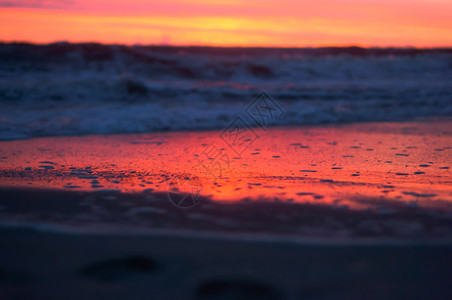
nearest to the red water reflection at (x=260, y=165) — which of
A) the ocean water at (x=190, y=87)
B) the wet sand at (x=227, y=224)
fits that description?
the wet sand at (x=227, y=224)

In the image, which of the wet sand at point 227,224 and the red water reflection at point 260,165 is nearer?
the wet sand at point 227,224

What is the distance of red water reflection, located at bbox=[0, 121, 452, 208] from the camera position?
2625 mm

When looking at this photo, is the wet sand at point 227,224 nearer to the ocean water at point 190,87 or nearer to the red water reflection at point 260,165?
the red water reflection at point 260,165

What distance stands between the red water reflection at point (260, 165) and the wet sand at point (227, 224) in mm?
16

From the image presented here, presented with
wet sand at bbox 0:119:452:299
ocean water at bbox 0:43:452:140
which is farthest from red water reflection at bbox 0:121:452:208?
ocean water at bbox 0:43:452:140

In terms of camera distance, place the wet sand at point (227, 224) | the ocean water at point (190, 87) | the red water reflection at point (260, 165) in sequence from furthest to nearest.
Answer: the ocean water at point (190, 87) < the red water reflection at point (260, 165) < the wet sand at point (227, 224)

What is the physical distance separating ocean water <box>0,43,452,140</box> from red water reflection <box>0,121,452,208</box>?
126 centimetres

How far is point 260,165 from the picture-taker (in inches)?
135

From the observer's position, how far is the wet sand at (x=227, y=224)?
146cm

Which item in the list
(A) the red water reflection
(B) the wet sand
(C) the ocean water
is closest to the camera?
(B) the wet sand

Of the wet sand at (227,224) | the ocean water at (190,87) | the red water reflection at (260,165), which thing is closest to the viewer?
the wet sand at (227,224)

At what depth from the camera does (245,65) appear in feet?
46.3

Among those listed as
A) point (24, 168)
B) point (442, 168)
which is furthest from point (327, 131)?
point (24, 168)

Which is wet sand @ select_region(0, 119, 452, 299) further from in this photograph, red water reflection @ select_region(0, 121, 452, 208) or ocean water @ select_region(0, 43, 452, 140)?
ocean water @ select_region(0, 43, 452, 140)
